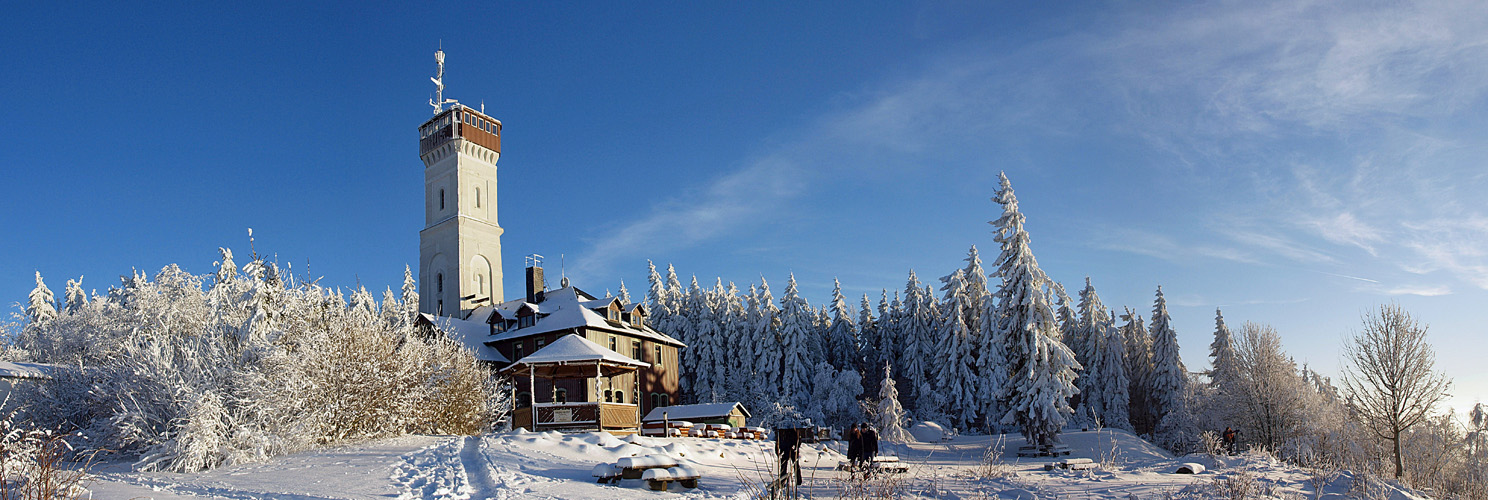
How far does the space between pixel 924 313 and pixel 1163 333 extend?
13.5 meters

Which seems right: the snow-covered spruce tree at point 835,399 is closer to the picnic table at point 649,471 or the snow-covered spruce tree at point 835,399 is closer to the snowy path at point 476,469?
the snowy path at point 476,469

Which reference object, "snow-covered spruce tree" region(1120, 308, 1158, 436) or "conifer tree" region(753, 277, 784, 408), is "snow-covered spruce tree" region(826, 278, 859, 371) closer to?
"conifer tree" region(753, 277, 784, 408)

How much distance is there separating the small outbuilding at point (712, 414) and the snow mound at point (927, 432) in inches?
349

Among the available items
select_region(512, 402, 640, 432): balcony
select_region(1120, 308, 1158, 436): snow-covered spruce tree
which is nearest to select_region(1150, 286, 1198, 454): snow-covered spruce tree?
select_region(1120, 308, 1158, 436): snow-covered spruce tree

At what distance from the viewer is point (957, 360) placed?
1881 inches

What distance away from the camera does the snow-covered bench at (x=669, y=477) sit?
43.7 feet

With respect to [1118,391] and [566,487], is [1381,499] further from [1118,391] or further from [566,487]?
[1118,391]

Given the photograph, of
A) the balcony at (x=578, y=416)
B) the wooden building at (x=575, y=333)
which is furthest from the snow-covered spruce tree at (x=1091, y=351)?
the balcony at (x=578, y=416)

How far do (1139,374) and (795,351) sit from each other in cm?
2187

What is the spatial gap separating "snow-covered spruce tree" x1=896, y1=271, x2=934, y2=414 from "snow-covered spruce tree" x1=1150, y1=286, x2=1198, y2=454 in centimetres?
1265

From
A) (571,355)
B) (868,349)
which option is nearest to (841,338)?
(868,349)

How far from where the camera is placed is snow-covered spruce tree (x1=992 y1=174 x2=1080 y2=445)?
104 feet

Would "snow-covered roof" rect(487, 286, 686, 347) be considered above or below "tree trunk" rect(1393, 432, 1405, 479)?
above

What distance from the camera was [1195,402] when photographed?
47.1 metres
